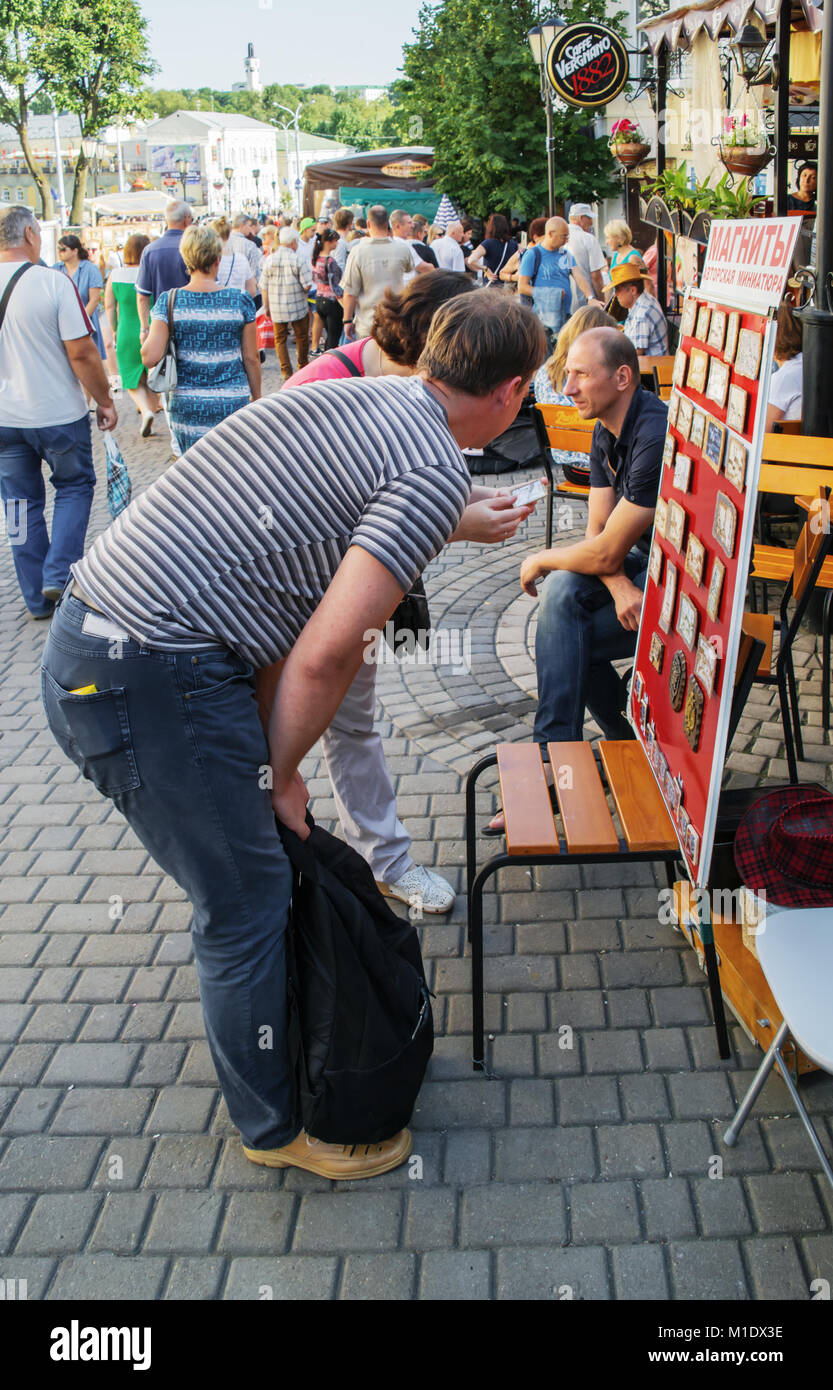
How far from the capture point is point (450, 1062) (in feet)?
9.59

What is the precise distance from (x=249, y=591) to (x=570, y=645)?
1950 mm

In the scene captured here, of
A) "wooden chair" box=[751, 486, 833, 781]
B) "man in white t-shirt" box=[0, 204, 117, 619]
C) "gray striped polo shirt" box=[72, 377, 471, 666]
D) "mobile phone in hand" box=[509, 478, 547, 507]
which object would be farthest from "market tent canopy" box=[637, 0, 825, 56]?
"gray striped polo shirt" box=[72, 377, 471, 666]

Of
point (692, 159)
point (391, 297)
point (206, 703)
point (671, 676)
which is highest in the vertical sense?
point (692, 159)

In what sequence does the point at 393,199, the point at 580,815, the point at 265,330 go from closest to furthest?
the point at 580,815, the point at 265,330, the point at 393,199

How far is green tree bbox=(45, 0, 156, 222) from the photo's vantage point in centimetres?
4422

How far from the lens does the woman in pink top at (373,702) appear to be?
8.91 ft

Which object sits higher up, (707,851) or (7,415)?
(7,415)

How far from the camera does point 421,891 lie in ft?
11.6

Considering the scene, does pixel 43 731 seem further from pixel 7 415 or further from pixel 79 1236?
pixel 79 1236

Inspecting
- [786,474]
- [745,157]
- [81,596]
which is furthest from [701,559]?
[745,157]

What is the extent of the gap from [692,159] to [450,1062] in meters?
18.1

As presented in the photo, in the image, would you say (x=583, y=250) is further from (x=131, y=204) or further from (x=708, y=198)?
(x=131, y=204)

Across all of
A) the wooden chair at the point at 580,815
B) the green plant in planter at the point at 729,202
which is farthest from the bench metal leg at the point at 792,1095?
the green plant in planter at the point at 729,202

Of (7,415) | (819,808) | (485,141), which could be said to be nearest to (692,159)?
(485,141)
